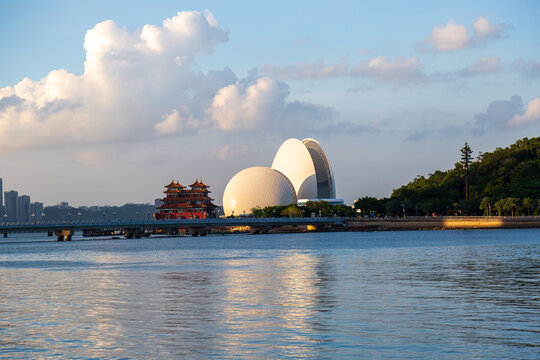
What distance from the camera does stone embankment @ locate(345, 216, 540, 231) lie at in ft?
447

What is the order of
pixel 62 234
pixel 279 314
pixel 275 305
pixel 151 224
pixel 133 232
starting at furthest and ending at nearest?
1. pixel 133 232
2. pixel 62 234
3. pixel 151 224
4. pixel 275 305
5. pixel 279 314

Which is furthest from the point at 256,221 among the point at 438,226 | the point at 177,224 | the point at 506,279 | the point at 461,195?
the point at 506,279

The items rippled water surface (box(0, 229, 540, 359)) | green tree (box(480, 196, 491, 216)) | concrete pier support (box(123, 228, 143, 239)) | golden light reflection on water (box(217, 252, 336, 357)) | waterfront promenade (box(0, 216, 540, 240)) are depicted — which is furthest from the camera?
concrete pier support (box(123, 228, 143, 239))

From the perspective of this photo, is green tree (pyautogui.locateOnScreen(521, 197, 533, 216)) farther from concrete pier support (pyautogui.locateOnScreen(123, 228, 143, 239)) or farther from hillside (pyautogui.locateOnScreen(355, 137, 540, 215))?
concrete pier support (pyautogui.locateOnScreen(123, 228, 143, 239))

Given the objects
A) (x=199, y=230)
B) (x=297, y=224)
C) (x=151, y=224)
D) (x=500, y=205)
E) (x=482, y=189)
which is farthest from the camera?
(x=482, y=189)

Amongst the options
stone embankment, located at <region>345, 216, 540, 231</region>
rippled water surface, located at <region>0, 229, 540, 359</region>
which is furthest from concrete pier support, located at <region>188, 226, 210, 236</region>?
rippled water surface, located at <region>0, 229, 540, 359</region>

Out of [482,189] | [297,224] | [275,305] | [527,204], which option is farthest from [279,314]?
[482,189]

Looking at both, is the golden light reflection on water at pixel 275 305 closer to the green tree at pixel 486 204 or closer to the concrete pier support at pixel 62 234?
the concrete pier support at pixel 62 234

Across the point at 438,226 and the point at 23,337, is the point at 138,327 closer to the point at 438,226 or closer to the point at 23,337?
the point at 23,337

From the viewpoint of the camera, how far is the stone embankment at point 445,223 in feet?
447

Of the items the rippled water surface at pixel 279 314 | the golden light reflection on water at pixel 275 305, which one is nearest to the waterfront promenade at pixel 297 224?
the golden light reflection on water at pixel 275 305

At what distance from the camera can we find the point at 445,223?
149375 mm

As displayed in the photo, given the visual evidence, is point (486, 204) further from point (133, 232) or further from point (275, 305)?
point (275, 305)

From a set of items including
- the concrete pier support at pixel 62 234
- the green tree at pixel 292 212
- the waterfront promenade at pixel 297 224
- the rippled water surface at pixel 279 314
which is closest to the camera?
the rippled water surface at pixel 279 314
